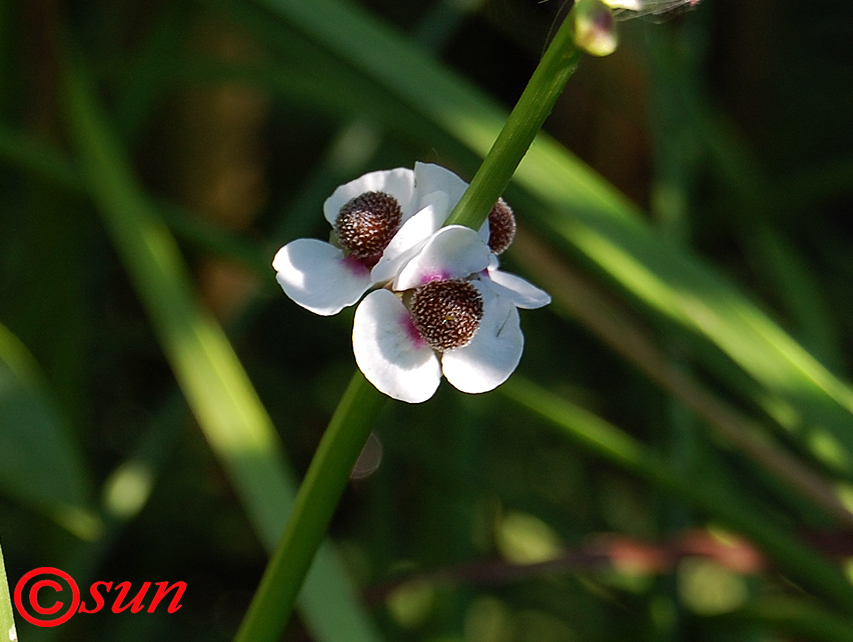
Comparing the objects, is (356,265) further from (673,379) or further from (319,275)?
(673,379)

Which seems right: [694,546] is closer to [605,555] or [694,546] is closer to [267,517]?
[605,555]

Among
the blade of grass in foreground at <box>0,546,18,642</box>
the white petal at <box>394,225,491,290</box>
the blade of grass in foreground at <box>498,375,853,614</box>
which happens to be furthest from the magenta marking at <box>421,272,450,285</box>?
the blade of grass in foreground at <box>498,375,853,614</box>

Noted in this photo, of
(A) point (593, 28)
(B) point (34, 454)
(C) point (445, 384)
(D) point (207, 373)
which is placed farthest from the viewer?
(C) point (445, 384)

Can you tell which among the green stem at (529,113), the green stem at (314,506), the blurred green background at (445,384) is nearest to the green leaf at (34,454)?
the blurred green background at (445,384)

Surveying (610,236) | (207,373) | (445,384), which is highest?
(445,384)

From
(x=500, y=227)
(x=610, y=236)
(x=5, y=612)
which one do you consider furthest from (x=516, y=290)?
(x=610, y=236)

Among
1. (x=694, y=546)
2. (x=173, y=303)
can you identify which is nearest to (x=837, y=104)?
(x=694, y=546)

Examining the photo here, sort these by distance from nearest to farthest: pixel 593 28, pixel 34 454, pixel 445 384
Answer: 1. pixel 593 28
2. pixel 34 454
3. pixel 445 384

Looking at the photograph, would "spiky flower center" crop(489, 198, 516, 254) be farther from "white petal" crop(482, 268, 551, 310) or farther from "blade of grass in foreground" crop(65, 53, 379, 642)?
"blade of grass in foreground" crop(65, 53, 379, 642)
